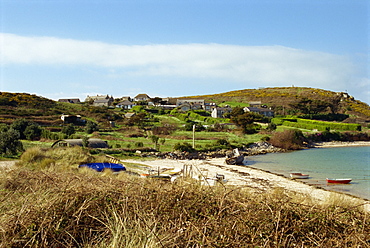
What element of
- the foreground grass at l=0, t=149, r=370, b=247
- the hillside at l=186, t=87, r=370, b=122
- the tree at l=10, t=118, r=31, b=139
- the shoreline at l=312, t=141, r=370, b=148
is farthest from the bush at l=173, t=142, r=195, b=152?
the hillside at l=186, t=87, r=370, b=122

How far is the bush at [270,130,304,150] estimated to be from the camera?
44906 millimetres

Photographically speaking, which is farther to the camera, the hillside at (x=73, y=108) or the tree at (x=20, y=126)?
the hillside at (x=73, y=108)

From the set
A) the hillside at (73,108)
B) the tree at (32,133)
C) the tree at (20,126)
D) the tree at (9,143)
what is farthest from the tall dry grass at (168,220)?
the hillside at (73,108)

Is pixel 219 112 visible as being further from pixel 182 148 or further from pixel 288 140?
pixel 182 148

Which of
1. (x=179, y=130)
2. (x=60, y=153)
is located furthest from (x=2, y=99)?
(x=60, y=153)

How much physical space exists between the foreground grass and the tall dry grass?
12 millimetres

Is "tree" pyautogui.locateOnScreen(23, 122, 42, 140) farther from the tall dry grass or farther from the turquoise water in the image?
the tall dry grass

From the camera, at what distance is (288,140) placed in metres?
46.1

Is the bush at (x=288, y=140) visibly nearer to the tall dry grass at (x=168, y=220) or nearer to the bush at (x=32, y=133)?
the bush at (x=32, y=133)

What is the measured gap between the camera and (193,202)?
18.0ft

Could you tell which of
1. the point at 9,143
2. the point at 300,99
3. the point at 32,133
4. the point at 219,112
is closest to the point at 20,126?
the point at 32,133

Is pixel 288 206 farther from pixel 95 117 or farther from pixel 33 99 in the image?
pixel 33 99

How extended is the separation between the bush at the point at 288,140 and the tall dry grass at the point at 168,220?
4072cm

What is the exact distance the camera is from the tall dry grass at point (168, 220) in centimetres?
434
